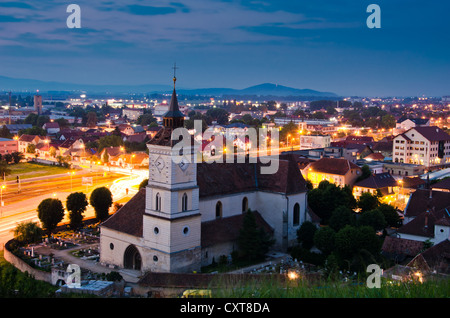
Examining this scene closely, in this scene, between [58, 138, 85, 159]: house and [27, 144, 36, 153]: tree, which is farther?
[27, 144, 36, 153]: tree

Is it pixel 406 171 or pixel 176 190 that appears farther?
pixel 406 171

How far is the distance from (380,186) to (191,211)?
92.9 ft

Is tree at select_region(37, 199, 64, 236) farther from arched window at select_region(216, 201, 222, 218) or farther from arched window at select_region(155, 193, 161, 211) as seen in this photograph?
arched window at select_region(216, 201, 222, 218)

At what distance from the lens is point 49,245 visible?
37.0 meters

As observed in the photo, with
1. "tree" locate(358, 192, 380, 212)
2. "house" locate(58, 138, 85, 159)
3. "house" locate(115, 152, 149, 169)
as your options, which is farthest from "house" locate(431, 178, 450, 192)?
"house" locate(58, 138, 85, 159)

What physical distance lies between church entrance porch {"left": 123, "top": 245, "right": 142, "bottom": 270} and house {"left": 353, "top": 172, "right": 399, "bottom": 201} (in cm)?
2800

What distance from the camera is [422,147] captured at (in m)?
77.2

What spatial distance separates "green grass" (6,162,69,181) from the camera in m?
70.9

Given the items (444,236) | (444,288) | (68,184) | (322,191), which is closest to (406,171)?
(322,191)

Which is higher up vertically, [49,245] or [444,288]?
[444,288]

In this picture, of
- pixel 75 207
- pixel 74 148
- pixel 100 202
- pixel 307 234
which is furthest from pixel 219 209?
pixel 74 148

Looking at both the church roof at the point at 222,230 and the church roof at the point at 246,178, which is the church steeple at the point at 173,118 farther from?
the church roof at the point at 222,230
